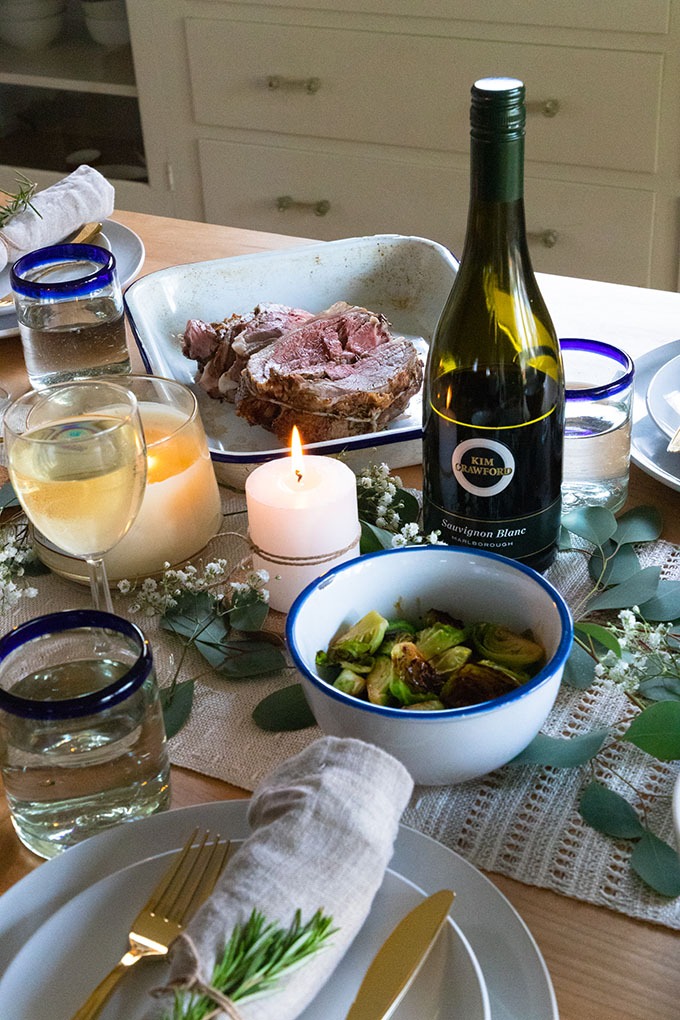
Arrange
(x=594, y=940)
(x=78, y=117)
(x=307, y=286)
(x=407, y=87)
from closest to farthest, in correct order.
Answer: (x=594, y=940)
(x=307, y=286)
(x=407, y=87)
(x=78, y=117)

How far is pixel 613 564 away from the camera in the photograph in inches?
35.8

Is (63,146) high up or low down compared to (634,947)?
down

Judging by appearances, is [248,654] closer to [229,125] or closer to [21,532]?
[21,532]

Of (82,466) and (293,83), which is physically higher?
(82,466)

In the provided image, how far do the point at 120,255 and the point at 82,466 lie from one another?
0.79 meters

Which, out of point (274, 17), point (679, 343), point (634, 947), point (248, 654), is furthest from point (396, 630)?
point (274, 17)

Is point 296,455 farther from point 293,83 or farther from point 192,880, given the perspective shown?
point 293,83

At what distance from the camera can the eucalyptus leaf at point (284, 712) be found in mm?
776

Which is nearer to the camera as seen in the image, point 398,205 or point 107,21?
point 398,205

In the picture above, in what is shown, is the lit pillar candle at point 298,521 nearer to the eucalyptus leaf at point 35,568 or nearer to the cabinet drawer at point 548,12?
the eucalyptus leaf at point 35,568

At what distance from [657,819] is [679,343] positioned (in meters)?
0.64

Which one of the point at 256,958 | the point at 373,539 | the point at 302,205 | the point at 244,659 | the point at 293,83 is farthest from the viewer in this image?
the point at 302,205

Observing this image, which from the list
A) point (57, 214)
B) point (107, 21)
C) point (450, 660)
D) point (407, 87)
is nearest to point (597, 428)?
point (450, 660)

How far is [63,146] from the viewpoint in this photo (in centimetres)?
328
